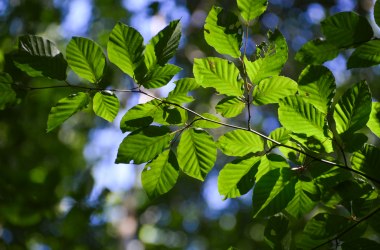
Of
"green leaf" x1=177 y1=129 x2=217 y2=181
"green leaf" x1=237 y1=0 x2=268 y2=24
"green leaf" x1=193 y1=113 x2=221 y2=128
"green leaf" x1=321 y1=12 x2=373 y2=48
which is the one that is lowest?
"green leaf" x1=177 y1=129 x2=217 y2=181

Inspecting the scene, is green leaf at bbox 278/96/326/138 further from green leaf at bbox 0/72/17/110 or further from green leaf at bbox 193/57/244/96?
green leaf at bbox 0/72/17/110

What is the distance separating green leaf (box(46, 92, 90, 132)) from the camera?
763 millimetres

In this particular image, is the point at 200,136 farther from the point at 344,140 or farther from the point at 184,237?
the point at 184,237

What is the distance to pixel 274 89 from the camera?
789 millimetres

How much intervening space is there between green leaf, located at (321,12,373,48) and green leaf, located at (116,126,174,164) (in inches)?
14.6

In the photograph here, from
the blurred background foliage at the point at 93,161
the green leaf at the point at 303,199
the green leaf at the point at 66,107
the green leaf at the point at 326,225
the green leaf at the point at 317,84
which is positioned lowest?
the blurred background foliage at the point at 93,161

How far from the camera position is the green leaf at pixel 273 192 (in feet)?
2.46

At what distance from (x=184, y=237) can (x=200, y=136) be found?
6017 mm

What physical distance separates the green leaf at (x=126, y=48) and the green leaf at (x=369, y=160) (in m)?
0.48

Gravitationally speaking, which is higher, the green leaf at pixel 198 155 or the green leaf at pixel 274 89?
the green leaf at pixel 274 89

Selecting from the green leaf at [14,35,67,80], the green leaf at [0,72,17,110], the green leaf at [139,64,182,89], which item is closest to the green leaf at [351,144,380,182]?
the green leaf at [139,64,182,89]

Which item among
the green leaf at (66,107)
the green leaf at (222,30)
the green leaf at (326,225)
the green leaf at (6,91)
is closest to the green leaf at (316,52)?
the green leaf at (222,30)

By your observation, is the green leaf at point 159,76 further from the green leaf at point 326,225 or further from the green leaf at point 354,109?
the green leaf at point 326,225

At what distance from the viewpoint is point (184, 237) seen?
21.3 feet
